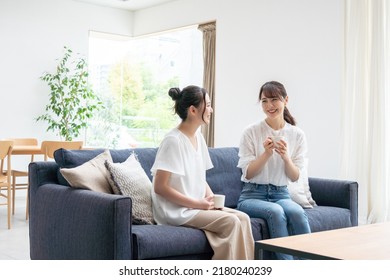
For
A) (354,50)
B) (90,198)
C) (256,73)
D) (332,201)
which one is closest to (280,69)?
(256,73)

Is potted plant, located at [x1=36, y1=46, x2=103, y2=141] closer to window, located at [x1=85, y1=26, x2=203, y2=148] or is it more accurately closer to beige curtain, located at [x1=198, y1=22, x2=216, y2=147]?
window, located at [x1=85, y1=26, x2=203, y2=148]

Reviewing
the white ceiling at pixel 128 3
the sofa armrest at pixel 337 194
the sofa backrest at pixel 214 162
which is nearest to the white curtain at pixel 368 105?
the sofa armrest at pixel 337 194

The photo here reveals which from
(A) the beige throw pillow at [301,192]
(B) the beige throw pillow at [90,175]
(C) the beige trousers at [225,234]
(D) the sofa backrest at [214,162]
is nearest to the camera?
(C) the beige trousers at [225,234]

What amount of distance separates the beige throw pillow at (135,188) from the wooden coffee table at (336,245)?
801 mm

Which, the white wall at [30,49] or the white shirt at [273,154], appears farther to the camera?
the white wall at [30,49]

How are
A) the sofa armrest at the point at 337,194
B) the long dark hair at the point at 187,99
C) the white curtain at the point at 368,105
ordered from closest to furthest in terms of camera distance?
the long dark hair at the point at 187,99
the sofa armrest at the point at 337,194
the white curtain at the point at 368,105

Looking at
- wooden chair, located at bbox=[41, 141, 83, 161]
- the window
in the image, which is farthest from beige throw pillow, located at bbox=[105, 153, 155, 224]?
the window

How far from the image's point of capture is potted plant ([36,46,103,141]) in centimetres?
693

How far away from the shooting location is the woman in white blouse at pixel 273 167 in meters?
2.97

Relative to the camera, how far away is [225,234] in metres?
2.65

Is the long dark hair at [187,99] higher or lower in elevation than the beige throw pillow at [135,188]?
higher

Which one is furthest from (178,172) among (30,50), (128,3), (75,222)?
(128,3)

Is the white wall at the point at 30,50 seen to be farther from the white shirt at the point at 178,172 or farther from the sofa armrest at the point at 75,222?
the white shirt at the point at 178,172

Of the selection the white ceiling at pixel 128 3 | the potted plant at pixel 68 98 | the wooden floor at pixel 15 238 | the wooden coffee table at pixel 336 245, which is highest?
the white ceiling at pixel 128 3
